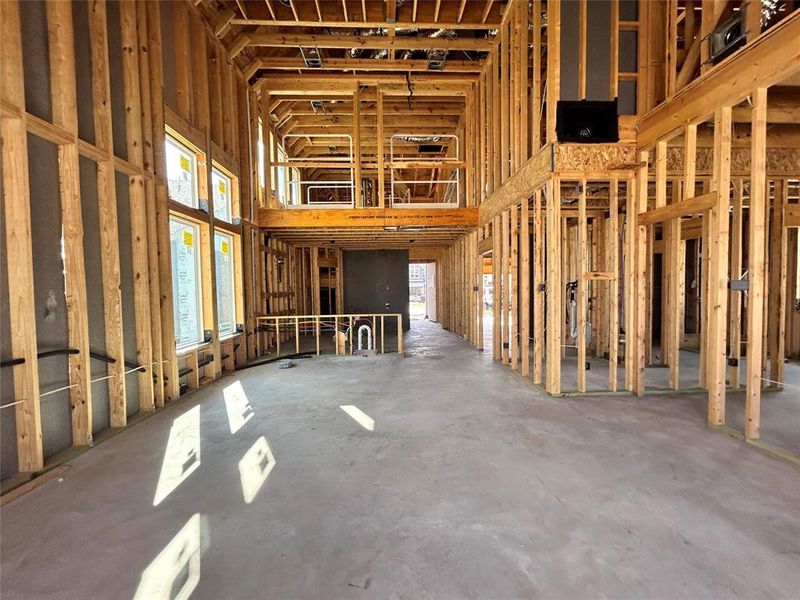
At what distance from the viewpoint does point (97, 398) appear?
12.4 feet

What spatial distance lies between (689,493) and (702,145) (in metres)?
4.33

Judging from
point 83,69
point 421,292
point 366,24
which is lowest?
point 421,292

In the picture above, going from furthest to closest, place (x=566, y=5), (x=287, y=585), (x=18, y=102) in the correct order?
(x=566, y=5), (x=18, y=102), (x=287, y=585)

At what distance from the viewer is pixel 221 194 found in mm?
6629

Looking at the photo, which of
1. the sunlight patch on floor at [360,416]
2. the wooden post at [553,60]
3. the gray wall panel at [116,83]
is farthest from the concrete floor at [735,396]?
the gray wall panel at [116,83]

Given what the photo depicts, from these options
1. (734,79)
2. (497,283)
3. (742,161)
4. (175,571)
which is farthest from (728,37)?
(175,571)

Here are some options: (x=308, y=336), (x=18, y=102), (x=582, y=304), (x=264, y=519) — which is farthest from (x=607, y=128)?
(x=308, y=336)

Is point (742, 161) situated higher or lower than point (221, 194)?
lower

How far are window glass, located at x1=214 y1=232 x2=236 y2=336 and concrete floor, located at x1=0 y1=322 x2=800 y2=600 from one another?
291 centimetres

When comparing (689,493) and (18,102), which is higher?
(18,102)

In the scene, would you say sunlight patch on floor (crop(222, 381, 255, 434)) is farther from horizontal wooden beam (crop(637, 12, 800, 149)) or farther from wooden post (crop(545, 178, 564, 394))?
horizontal wooden beam (crop(637, 12, 800, 149))

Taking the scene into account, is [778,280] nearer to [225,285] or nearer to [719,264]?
[719,264]

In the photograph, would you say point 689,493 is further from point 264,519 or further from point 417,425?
point 264,519

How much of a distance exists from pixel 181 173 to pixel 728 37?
657cm
